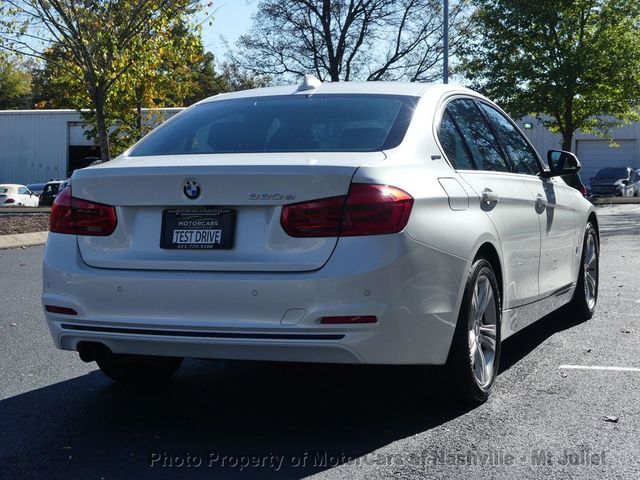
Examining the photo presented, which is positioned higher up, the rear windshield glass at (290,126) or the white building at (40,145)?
the rear windshield glass at (290,126)

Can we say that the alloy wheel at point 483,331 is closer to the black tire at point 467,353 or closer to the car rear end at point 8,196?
the black tire at point 467,353

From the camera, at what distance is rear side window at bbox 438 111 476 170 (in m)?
5.13

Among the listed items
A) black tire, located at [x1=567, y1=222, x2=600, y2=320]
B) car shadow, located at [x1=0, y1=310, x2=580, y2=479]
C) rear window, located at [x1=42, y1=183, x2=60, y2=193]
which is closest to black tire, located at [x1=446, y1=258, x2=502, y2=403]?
car shadow, located at [x1=0, y1=310, x2=580, y2=479]

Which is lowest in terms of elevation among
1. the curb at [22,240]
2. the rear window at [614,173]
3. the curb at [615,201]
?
the curb at [615,201]

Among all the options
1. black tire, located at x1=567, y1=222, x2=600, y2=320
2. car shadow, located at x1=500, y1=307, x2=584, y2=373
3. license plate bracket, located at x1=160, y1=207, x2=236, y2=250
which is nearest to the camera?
license plate bracket, located at x1=160, y1=207, x2=236, y2=250

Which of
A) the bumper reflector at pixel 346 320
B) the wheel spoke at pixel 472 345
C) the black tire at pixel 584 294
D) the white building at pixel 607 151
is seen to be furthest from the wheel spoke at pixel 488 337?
the white building at pixel 607 151

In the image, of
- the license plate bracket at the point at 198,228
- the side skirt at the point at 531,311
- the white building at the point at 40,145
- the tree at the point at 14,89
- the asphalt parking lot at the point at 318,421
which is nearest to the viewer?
the asphalt parking lot at the point at 318,421

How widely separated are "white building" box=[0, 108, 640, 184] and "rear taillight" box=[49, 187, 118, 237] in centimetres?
5186

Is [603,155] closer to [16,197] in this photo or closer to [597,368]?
[16,197]

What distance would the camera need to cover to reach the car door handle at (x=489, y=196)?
519cm

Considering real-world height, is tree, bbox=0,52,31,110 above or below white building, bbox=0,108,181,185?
above

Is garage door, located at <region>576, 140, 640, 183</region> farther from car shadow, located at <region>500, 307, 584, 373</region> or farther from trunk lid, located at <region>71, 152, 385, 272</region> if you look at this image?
trunk lid, located at <region>71, 152, 385, 272</region>

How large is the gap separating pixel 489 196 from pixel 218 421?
1.83 m

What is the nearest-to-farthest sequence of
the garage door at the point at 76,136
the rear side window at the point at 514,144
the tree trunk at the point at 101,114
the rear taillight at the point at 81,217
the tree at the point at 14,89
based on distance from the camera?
the rear taillight at the point at 81,217 < the rear side window at the point at 514,144 < the tree trunk at the point at 101,114 < the garage door at the point at 76,136 < the tree at the point at 14,89
